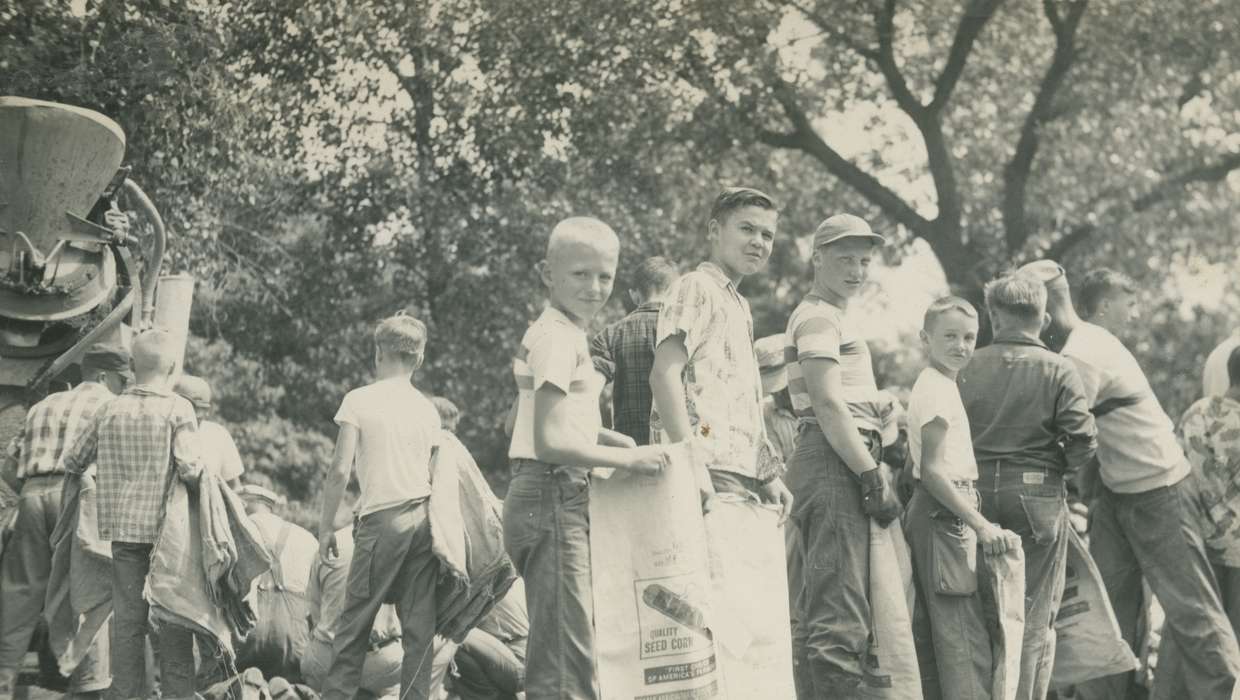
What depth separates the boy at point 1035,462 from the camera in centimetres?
573

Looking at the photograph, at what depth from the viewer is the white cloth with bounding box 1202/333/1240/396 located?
694 centimetres

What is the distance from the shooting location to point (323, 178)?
50.3 feet

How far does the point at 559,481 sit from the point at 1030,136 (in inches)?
606

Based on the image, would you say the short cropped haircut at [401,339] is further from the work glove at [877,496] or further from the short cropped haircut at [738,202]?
the work glove at [877,496]

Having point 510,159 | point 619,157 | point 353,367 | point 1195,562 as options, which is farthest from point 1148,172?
point 1195,562

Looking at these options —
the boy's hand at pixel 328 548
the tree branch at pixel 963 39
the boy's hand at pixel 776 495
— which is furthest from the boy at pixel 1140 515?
the tree branch at pixel 963 39

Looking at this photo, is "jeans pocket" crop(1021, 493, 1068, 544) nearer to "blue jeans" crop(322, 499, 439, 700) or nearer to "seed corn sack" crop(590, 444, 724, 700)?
"seed corn sack" crop(590, 444, 724, 700)

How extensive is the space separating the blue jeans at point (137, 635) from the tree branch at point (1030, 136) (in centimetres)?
1392

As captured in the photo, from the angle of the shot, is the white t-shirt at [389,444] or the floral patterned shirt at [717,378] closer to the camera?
the floral patterned shirt at [717,378]

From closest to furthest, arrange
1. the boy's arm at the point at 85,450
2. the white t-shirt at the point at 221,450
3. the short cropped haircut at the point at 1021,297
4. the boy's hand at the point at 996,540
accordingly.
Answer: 1. the boy's hand at the point at 996,540
2. the short cropped haircut at the point at 1021,297
3. the boy's arm at the point at 85,450
4. the white t-shirt at the point at 221,450

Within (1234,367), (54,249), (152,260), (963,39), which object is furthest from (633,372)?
(963,39)

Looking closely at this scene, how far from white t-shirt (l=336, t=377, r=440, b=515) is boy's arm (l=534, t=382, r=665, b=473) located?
2.01 m

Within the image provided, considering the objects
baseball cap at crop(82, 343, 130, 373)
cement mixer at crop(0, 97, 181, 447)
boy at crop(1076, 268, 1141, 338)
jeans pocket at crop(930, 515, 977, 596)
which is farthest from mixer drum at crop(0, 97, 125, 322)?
boy at crop(1076, 268, 1141, 338)

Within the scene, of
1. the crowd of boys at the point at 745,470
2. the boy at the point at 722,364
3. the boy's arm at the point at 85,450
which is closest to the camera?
the crowd of boys at the point at 745,470
